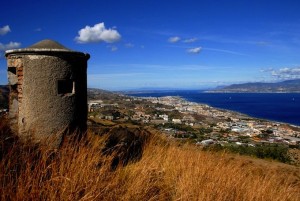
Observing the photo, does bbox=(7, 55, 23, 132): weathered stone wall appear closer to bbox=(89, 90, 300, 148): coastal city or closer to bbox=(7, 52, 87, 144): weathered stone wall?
bbox=(7, 52, 87, 144): weathered stone wall

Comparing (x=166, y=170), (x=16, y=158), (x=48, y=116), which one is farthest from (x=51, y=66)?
(x=166, y=170)

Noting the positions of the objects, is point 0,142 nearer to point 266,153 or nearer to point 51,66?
point 51,66

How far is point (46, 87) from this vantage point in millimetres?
5016

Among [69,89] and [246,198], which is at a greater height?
[69,89]

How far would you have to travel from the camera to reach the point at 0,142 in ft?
12.7

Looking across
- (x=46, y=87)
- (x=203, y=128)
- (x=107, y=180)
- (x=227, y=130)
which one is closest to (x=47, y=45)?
(x=46, y=87)

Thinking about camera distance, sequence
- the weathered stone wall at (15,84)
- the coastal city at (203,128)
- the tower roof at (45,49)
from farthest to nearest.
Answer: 1. the coastal city at (203,128)
2. the weathered stone wall at (15,84)
3. the tower roof at (45,49)

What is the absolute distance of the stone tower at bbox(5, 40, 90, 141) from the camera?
500cm

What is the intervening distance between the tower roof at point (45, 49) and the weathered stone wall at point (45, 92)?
0.05m

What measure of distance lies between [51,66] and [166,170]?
2522mm

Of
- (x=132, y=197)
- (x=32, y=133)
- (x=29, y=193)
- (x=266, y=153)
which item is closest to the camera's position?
(x=29, y=193)

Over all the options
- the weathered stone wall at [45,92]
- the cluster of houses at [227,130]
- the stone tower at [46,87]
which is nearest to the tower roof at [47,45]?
the stone tower at [46,87]

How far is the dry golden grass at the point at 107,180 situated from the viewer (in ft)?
9.30

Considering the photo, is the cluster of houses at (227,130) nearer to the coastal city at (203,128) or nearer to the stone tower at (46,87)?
the coastal city at (203,128)
